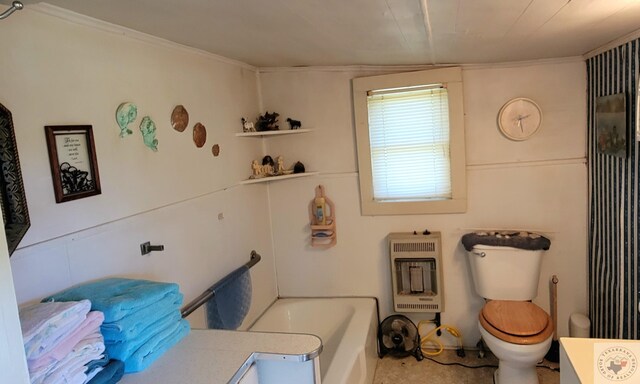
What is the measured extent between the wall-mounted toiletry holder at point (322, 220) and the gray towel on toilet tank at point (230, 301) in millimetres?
609

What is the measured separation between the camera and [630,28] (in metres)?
1.90

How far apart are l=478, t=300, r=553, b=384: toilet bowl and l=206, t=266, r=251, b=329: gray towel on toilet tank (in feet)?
4.65

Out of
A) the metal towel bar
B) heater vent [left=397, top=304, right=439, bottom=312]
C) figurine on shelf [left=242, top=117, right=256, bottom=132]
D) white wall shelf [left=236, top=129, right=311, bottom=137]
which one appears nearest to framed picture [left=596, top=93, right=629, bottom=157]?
heater vent [left=397, top=304, right=439, bottom=312]

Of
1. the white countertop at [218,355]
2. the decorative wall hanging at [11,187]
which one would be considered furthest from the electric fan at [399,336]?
the decorative wall hanging at [11,187]

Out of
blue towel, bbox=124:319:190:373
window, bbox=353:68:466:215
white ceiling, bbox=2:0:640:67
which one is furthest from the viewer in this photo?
window, bbox=353:68:466:215

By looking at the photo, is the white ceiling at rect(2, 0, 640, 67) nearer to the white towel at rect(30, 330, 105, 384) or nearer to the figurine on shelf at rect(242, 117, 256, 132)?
the figurine on shelf at rect(242, 117, 256, 132)

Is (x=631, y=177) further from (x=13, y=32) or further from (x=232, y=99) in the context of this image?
(x=13, y=32)

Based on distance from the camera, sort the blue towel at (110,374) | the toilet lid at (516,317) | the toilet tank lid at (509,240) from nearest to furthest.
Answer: the blue towel at (110,374), the toilet lid at (516,317), the toilet tank lid at (509,240)

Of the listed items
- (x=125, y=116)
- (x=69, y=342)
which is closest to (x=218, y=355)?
(x=69, y=342)

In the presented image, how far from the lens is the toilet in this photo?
93.6 inches

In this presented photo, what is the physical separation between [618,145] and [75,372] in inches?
99.8

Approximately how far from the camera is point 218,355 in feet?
4.47

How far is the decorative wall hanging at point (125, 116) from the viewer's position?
166 centimetres

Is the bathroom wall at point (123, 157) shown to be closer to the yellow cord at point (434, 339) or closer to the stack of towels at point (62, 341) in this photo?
the stack of towels at point (62, 341)
